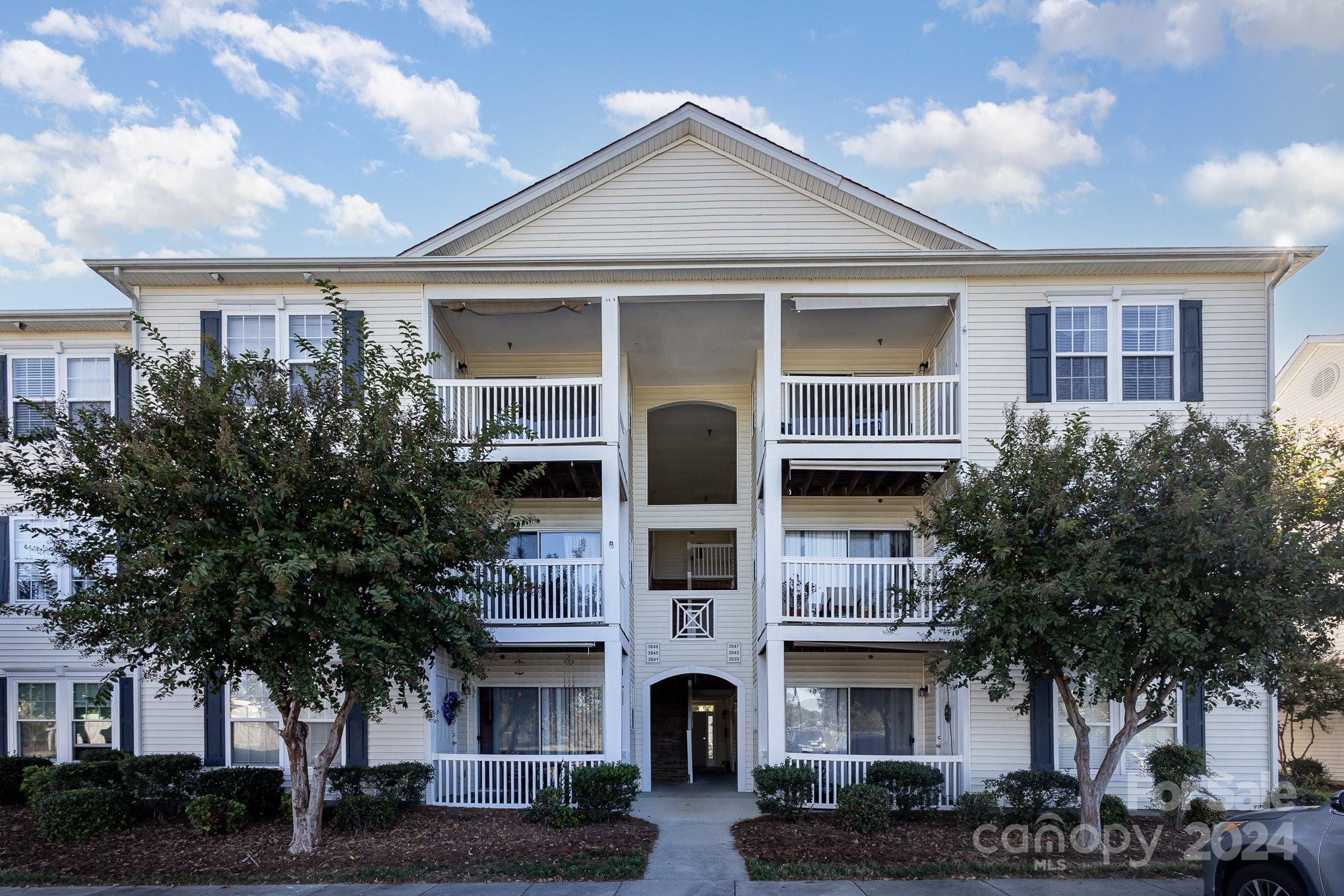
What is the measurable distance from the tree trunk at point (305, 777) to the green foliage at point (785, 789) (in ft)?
19.1

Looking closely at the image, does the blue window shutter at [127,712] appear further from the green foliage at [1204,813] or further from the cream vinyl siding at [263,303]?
the green foliage at [1204,813]

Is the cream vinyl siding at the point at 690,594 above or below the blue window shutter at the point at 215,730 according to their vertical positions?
above

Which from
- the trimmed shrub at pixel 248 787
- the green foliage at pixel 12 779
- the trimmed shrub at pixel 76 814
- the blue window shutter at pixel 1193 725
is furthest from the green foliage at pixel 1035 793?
the green foliage at pixel 12 779

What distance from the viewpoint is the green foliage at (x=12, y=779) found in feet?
48.1

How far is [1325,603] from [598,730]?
1166 centimetres

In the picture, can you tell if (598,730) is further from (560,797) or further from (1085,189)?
(1085,189)

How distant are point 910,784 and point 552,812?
16.5 ft

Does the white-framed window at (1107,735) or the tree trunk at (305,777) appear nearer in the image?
the tree trunk at (305,777)

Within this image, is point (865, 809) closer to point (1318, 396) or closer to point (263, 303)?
point (263, 303)

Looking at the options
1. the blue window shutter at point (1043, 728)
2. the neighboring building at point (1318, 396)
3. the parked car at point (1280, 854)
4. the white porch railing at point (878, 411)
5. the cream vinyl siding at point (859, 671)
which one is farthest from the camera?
the neighboring building at point (1318, 396)

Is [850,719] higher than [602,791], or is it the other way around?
[602,791]

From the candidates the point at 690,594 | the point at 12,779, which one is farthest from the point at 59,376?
the point at 690,594

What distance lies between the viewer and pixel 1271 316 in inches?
595

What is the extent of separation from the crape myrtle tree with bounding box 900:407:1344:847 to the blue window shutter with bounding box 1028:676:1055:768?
255cm
